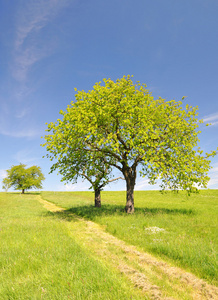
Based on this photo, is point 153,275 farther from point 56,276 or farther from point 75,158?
point 75,158

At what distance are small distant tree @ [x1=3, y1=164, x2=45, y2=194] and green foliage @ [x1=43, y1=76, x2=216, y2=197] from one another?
6857cm

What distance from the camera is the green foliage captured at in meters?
16.7

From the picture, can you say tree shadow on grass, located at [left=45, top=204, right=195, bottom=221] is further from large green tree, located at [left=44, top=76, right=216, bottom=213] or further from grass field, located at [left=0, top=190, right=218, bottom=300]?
grass field, located at [left=0, top=190, right=218, bottom=300]

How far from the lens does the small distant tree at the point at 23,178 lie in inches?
3196

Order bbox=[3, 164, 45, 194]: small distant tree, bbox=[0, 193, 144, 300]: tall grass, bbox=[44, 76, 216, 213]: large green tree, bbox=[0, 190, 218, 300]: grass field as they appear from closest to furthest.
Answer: bbox=[0, 193, 144, 300]: tall grass
bbox=[0, 190, 218, 300]: grass field
bbox=[44, 76, 216, 213]: large green tree
bbox=[3, 164, 45, 194]: small distant tree

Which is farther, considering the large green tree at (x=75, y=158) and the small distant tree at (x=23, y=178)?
the small distant tree at (x=23, y=178)

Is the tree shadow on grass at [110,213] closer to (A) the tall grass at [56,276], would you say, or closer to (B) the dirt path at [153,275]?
(B) the dirt path at [153,275]

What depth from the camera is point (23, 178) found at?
83.7 meters

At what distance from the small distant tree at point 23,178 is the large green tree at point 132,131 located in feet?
227

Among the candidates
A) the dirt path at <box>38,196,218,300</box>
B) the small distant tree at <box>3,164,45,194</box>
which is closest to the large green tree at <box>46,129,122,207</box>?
the dirt path at <box>38,196,218,300</box>

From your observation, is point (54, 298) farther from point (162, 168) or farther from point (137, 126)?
point (137, 126)

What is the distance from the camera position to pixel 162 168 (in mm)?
16344

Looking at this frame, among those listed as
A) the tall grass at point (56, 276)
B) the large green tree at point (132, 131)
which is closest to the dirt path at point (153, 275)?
the tall grass at point (56, 276)

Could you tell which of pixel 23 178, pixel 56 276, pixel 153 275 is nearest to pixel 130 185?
pixel 153 275
